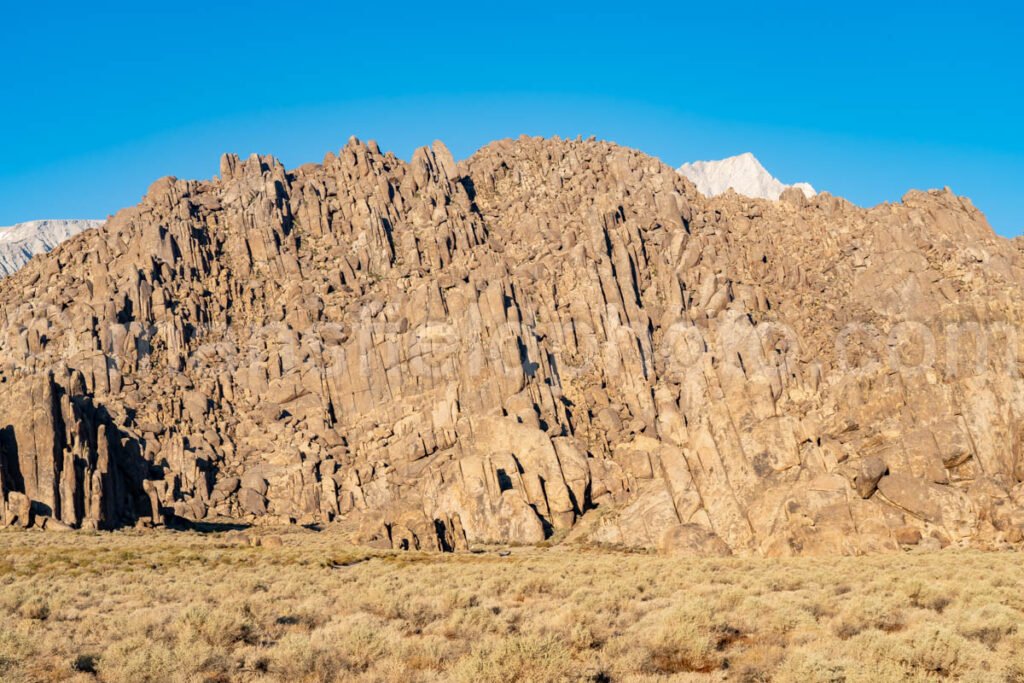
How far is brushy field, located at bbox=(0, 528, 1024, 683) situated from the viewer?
Result: 14523 mm

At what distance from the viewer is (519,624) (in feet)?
61.1

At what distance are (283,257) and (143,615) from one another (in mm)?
107298

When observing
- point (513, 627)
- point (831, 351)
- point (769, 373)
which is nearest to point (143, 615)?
point (513, 627)

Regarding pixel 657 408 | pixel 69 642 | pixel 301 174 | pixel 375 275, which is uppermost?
pixel 301 174

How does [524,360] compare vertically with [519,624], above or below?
above

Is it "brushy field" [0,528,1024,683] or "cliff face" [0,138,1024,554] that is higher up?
"cliff face" [0,138,1024,554]

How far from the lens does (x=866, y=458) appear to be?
48938mm

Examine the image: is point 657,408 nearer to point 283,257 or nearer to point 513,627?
point 283,257

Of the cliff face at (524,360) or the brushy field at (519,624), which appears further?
the cliff face at (524,360)

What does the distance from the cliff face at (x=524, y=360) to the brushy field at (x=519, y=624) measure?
1853cm

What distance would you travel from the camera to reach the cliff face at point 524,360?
52344mm

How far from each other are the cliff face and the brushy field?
18.5 meters

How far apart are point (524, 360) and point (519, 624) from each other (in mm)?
77287

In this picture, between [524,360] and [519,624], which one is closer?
[519,624]
